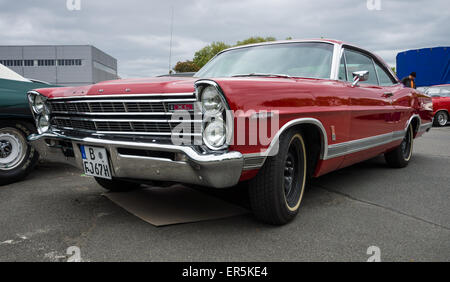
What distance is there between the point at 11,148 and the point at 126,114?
232 cm

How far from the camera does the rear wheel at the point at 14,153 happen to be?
13.4 feet

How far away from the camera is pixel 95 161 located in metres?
2.73

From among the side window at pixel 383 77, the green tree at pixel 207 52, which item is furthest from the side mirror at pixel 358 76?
the green tree at pixel 207 52

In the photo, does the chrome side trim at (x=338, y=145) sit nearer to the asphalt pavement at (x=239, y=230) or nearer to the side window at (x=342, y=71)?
the asphalt pavement at (x=239, y=230)

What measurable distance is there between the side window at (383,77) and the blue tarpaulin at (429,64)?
14383mm

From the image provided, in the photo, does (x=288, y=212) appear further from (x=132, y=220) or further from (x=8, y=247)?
(x=8, y=247)

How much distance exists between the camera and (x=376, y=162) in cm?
557

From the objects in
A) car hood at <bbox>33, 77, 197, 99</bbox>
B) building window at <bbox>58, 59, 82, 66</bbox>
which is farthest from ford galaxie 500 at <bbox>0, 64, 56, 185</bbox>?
building window at <bbox>58, 59, 82, 66</bbox>

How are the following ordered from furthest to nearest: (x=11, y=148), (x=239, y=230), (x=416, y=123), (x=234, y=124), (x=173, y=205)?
1. (x=416, y=123)
2. (x=11, y=148)
3. (x=173, y=205)
4. (x=239, y=230)
5. (x=234, y=124)

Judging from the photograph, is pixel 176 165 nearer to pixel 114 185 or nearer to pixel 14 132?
pixel 114 185

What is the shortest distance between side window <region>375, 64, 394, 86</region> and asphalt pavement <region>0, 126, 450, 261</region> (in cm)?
134

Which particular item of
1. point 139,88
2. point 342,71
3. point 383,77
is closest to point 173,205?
point 139,88

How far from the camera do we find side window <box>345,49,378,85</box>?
12.4 ft
